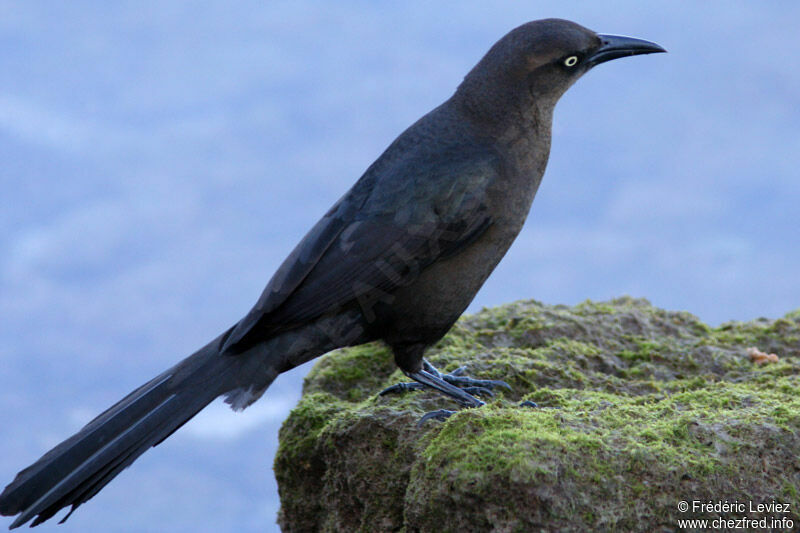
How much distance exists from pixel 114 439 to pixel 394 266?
1.72 metres

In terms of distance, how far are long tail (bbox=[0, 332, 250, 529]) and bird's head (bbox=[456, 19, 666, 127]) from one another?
2.16 metres

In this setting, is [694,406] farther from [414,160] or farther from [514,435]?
[414,160]

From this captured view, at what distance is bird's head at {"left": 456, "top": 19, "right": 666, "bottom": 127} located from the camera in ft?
17.1

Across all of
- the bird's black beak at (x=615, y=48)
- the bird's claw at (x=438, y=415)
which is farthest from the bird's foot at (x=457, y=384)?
the bird's black beak at (x=615, y=48)

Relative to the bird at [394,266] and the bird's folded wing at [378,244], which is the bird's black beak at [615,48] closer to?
the bird at [394,266]

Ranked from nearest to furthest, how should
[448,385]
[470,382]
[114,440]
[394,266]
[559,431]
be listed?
[559,431] → [114,440] → [394,266] → [448,385] → [470,382]

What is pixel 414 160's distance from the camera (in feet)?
16.9

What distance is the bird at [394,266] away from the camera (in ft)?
15.1

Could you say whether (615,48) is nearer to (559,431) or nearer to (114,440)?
(559,431)

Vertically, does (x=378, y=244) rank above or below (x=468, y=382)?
above

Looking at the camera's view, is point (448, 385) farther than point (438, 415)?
Yes

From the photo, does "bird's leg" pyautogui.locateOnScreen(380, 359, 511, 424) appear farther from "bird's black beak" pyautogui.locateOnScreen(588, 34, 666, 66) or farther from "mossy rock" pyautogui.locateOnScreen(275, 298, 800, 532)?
"bird's black beak" pyautogui.locateOnScreen(588, 34, 666, 66)

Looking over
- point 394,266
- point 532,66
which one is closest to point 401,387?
point 394,266

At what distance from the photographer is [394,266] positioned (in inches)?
190
